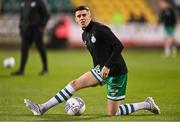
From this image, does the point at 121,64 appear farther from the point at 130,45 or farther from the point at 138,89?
the point at 130,45

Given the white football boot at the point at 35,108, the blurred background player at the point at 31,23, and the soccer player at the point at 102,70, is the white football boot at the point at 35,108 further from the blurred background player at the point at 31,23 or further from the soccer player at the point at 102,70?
the blurred background player at the point at 31,23

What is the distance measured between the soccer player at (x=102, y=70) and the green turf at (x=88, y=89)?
0.17 meters

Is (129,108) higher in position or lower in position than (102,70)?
lower

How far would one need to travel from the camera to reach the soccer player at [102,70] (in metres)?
9.69

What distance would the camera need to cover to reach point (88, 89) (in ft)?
45.7

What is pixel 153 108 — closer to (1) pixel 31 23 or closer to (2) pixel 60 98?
(2) pixel 60 98

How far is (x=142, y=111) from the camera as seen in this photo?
411 inches

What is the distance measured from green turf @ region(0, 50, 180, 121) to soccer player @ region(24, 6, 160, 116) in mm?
167

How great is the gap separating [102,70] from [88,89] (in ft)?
14.2

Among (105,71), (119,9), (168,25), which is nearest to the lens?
(105,71)

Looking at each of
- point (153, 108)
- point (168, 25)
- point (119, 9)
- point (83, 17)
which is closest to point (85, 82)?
point (83, 17)

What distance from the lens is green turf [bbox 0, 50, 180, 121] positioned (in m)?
9.83

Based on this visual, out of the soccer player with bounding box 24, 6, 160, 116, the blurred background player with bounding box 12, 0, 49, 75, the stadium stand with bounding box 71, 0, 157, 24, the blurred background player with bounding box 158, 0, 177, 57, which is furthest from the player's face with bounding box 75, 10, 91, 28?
the stadium stand with bounding box 71, 0, 157, 24

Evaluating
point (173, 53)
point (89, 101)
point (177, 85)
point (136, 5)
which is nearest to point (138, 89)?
point (177, 85)
